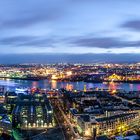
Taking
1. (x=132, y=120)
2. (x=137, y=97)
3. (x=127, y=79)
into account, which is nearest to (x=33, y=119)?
(x=132, y=120)

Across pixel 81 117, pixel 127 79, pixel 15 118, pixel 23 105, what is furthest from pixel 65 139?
pixel 127 79

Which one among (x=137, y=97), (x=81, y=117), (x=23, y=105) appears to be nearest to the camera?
(x=81, y=117)

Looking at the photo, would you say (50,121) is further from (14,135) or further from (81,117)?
(14,135)

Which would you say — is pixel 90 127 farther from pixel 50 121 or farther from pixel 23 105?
pixel 23 105

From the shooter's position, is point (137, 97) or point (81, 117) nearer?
point (81, 117)

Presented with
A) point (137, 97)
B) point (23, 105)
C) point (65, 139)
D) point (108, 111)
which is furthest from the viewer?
point (137, 97)

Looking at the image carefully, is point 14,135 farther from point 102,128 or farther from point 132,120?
point 132,120

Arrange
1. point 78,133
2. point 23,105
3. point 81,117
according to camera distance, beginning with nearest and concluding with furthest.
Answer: point 78,133
point 81,117
point 23,105

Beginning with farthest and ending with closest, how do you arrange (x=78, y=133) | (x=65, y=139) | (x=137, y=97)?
(x=137, y=97), (x=78, y=133), (x=65, y=139)

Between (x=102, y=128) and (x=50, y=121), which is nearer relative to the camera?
(x=102, y=128)
